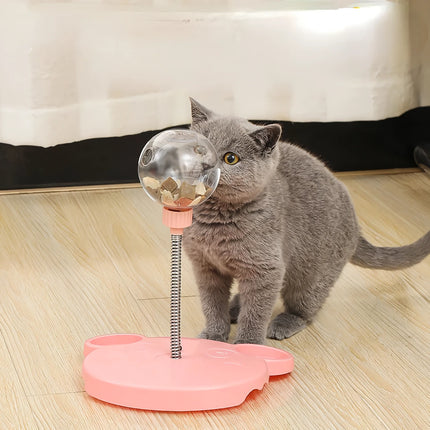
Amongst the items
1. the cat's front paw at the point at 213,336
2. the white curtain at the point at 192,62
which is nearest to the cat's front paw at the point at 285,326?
the cat's front paw at the point at 213,336

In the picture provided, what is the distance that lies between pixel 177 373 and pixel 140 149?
116 cm

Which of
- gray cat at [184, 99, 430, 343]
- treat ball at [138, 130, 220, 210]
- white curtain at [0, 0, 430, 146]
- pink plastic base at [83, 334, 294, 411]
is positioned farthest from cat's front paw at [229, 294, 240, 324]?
white curtain at [0, 0, 430, 146]

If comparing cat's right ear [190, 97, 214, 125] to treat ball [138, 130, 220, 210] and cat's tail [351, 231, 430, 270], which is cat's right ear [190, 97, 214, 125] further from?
cat's tail [351, 231, 430, 270]

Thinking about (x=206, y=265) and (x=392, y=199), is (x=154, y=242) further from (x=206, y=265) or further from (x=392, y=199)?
(x=392, y=199)

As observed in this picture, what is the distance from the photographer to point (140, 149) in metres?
2.36

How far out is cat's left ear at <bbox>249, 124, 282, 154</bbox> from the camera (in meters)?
1.36

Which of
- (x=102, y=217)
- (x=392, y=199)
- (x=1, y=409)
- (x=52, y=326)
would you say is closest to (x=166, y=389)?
(x=1, y=409)

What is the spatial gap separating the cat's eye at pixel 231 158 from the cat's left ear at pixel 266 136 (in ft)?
0.15

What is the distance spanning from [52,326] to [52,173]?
817mm

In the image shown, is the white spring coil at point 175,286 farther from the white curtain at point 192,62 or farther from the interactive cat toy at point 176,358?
the white curtain at point 192,62

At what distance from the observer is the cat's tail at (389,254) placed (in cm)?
172

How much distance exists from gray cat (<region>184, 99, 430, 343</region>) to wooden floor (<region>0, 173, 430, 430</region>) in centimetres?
9

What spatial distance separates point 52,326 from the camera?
1.58m

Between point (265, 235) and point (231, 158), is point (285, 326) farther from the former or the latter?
point (231, 158)
